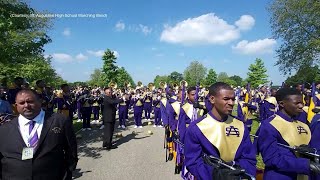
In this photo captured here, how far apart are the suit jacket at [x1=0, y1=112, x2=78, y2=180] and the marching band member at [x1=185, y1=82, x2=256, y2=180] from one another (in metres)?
1.48

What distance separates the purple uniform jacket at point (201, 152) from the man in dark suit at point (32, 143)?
1455 millimetres

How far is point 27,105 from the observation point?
3713 mm

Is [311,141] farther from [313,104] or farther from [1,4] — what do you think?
[1,4]

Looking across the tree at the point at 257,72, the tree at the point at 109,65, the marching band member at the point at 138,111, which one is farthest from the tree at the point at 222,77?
the marching band member at the point at 138,111

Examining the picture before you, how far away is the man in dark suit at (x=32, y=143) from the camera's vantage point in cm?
360

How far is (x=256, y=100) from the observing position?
82.2 feet

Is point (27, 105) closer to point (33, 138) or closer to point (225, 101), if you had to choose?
point (33, 138)

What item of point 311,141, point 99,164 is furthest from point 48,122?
point 99,164

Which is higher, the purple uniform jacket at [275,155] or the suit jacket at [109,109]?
the suit jacket at [109,109]

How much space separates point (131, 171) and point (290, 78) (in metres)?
29.8

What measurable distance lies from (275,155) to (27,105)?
2.96 meters

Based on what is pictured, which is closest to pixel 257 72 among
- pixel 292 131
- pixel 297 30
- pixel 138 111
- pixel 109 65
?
pixel 109 65

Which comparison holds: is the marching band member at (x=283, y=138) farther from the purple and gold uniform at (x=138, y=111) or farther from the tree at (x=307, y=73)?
the tree at (x=307, y=73)

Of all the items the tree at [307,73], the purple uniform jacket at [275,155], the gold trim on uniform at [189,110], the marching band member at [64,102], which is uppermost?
the tree at [307,73]
